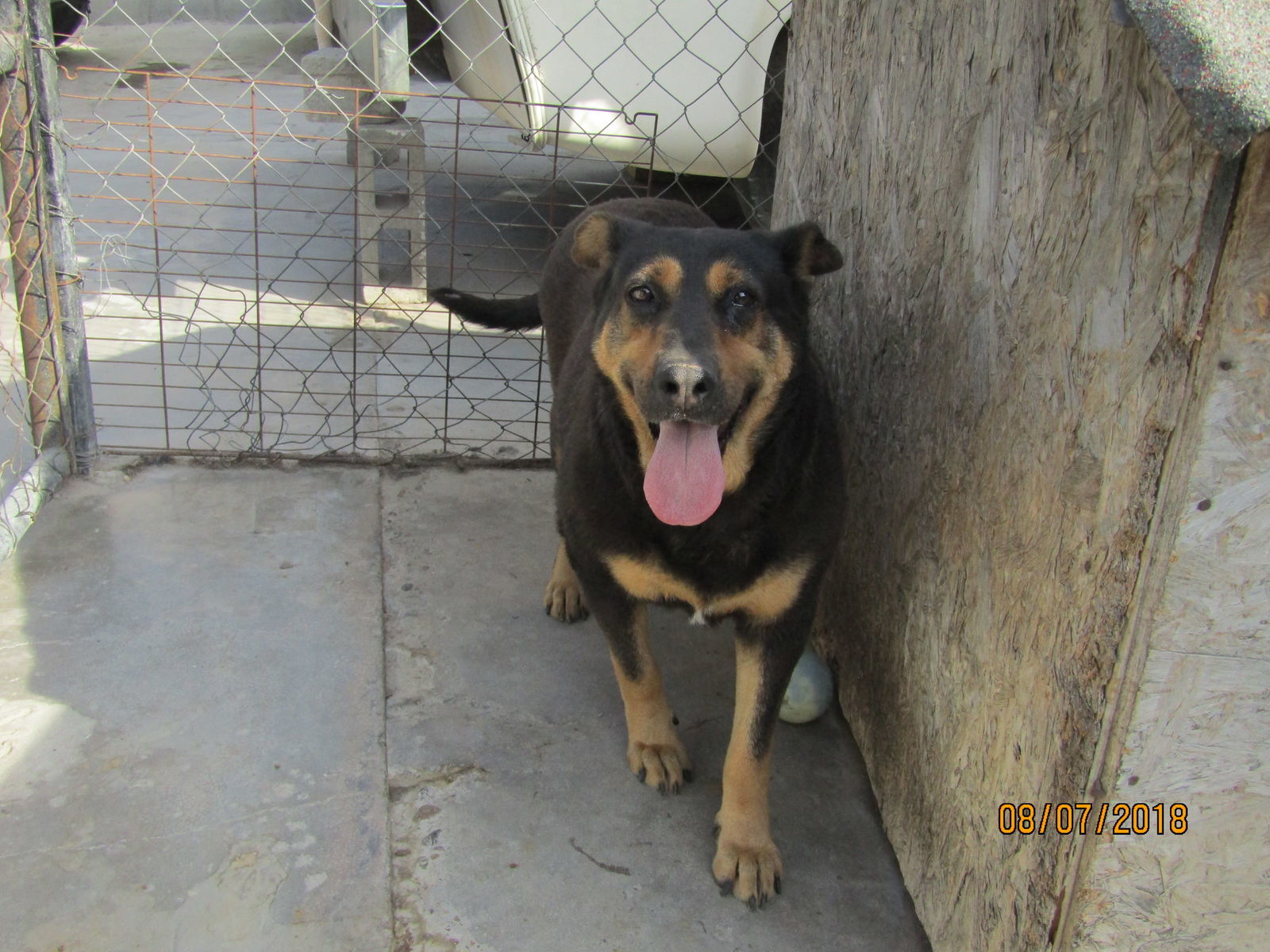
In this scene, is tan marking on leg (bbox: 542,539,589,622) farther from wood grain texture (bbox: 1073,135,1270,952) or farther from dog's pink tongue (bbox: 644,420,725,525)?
wood grain texture (bbox: 1073,135,1270,952)

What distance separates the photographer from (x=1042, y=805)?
2.14 m

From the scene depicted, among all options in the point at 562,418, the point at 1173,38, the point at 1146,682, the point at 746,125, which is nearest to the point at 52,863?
the point at 562,418

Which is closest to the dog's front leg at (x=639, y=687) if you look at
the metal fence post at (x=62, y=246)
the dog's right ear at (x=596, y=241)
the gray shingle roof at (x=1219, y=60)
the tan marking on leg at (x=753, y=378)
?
the tan marking on leg at (x=753, y=378)

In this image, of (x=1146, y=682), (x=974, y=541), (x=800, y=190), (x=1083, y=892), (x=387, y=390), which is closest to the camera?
(x=1146, y=682)

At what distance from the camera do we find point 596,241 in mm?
3045

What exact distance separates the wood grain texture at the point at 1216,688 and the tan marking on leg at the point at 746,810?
920mm

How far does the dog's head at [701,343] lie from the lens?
2.54m

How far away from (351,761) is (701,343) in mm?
1571

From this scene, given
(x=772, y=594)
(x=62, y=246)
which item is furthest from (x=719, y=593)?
(x=62, y=246)

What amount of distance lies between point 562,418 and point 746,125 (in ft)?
9.25

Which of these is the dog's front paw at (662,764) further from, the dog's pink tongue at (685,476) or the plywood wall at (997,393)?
the dog's pink tongue at (685,476)

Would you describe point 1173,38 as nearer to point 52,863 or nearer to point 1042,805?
point 1042,805

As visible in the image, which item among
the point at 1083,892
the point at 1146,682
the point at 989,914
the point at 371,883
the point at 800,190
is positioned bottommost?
the point at 371,883
